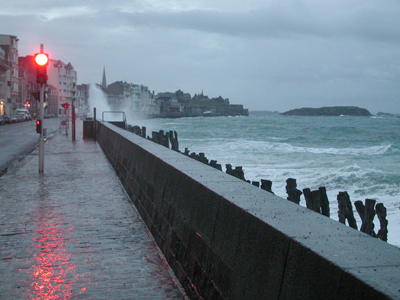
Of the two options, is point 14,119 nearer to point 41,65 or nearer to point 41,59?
point 41,65

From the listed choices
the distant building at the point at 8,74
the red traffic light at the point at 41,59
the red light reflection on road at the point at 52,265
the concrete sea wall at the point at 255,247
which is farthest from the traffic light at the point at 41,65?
the distant building at the point at 8,74

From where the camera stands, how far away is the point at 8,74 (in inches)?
3632

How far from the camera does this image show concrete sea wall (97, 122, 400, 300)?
7.51 feet

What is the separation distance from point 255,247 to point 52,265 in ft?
9.75

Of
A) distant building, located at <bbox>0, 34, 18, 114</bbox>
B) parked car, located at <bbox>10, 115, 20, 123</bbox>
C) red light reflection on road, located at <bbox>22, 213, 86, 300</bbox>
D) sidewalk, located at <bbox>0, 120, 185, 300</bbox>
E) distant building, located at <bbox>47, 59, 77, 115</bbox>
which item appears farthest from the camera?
distant building, located at <bbox>47, 59, 77, 115</bbox>

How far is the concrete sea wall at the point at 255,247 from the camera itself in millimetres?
2289

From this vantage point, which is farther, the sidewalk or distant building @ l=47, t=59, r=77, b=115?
distant building @ l=47, t=59, r=77, b=115

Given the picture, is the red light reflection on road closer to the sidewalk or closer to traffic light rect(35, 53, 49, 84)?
the sidewalk

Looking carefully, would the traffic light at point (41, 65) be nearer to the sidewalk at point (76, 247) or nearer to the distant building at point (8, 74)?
the sidewalk at point (76, 247)

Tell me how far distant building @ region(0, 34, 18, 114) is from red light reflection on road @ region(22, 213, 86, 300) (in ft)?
264

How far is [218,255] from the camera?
12.7 ft

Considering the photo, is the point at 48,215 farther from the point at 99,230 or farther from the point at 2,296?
the point at 2,296

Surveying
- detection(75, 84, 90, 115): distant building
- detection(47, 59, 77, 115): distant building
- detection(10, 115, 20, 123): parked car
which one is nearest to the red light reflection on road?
detection(10, 115, 20, 123): parked car

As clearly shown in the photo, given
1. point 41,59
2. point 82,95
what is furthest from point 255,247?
point 82,95
